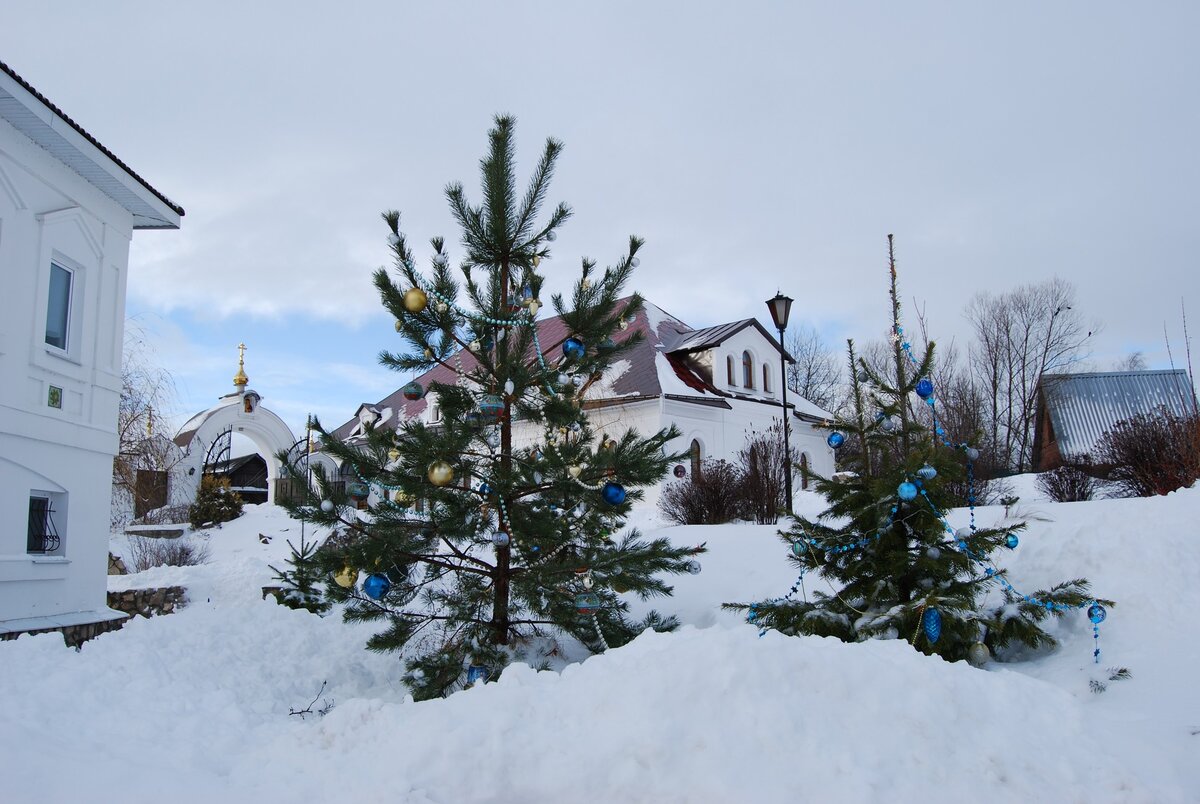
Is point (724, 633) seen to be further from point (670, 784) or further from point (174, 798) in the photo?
point (174, 798)

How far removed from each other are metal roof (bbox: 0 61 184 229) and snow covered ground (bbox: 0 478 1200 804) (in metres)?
5.49

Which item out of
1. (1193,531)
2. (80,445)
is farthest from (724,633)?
(80,445)

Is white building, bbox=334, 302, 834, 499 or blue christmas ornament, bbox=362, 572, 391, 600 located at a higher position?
white building, bbox=334, 302, 834, 499

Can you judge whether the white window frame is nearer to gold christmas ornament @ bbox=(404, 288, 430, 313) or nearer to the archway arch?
gold christmas ornament @ bbox=(404, 288, 430, 313)

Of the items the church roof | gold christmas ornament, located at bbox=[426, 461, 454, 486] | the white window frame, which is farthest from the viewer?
the church roof

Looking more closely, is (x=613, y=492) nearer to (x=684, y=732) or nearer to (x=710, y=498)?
(x=684, y=732)

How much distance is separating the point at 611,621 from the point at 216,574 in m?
8.77

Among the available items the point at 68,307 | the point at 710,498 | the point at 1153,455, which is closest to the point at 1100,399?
the point at 1153,455

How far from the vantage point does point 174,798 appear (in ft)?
13.3

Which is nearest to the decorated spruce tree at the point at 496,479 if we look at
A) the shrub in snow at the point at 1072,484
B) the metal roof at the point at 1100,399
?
the shrub in snow at the point at 1072,484

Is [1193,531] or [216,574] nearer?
[1193,531]

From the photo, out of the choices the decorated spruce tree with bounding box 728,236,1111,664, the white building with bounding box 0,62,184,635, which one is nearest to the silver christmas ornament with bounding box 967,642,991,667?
the decorated spruce tree with bounding box 728,236,1111,664

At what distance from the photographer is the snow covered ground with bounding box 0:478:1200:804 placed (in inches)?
151

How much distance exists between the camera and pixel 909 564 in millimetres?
6344
